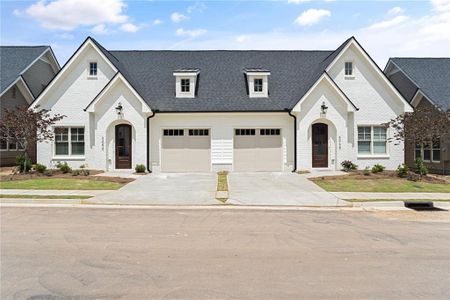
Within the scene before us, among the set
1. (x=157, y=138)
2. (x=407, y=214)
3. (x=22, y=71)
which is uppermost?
(x=22, y=71)

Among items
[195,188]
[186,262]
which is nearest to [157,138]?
[195,188]

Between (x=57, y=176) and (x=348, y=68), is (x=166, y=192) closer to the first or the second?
(x=57, y=176)

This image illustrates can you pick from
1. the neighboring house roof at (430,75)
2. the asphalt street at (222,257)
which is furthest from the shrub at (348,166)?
the asphalt street at (222,257)

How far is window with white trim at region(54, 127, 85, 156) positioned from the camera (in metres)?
23.2

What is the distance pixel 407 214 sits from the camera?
11742mm

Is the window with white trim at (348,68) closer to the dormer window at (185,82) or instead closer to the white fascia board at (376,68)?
the white fascia board at (376,68)

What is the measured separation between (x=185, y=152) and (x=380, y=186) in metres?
11.1

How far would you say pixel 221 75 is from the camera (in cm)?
2544

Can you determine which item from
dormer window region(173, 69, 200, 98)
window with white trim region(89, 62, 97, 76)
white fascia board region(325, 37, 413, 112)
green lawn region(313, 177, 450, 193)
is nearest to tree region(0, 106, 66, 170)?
window with white trim region(89, 62, 97, 76)

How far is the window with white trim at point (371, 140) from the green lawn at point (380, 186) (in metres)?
4.65

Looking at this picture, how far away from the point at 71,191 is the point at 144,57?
14562mm

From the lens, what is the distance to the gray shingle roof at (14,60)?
2667 centimetres

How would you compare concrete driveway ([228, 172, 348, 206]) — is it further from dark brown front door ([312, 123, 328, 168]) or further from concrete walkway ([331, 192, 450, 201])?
dark brown front door ([312, 123, 328, 168])

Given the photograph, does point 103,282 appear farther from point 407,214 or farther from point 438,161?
point 438,161
